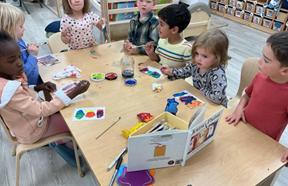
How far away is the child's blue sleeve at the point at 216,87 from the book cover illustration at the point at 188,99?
73mm

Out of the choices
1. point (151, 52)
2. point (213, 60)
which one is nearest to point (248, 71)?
point (213, 60)

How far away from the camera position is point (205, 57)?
1.41 m

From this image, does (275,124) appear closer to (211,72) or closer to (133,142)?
(211,72)

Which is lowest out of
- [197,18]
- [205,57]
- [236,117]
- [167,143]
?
[197,18]

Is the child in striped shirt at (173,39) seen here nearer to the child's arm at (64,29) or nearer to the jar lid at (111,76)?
the jar lid at (111,76)

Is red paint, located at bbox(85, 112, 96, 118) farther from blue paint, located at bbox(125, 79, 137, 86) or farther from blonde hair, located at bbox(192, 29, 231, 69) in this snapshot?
blonde hair, located at bbox(192, 29, 231, 69)

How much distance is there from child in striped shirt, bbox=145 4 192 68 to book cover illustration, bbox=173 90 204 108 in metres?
0.41

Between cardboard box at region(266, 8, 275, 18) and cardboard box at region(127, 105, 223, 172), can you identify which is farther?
Answer: cardboard box at region(266, 8, 275, 18)

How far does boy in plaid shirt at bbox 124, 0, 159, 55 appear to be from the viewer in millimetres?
1973

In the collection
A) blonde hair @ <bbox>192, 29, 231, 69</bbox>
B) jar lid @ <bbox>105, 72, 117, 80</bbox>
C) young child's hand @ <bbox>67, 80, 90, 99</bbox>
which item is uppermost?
blonde hair @ <bbox>192, 29, 231, 69</bbox>

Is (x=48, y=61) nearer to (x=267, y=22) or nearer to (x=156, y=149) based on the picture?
(x=156, y=149)

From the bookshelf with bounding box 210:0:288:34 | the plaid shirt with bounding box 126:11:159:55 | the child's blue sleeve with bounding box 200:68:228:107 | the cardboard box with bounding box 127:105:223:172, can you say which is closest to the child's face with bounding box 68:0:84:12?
the plaid shirt with bounding box 126:11:159:55

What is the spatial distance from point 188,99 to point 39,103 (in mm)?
885

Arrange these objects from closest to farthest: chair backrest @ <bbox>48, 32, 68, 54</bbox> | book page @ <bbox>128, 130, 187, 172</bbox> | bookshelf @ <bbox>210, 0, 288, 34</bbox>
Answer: book page @ <bbox>128, 130, 187, 172</bbox> < chair backrest @ <bbox>48, 32, 68, 54</bbox> < bookshelf @ <bbox>210, 0, 288, 34</bbox>
